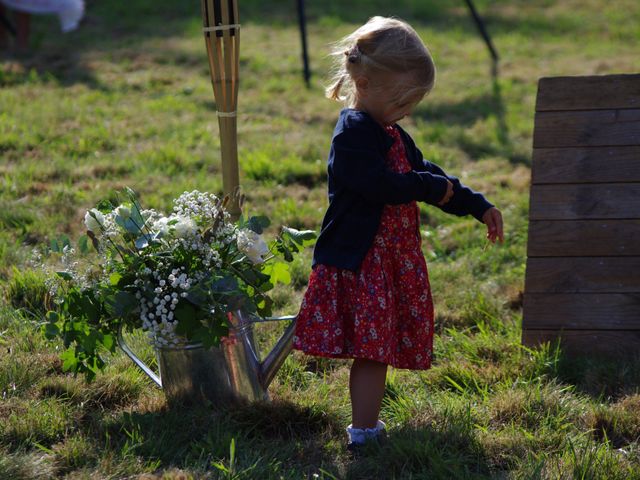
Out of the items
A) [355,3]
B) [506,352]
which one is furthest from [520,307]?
[355,3]

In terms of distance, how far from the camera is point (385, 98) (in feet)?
8.41

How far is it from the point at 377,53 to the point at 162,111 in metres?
4.43

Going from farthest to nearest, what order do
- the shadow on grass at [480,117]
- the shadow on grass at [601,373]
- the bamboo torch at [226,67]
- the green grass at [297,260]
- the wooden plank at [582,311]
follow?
1. the shadow on grass at [480,117]
2. the wooden plank at [582,311]
3. the shadow on grass at [601,373]
4. the bamboo torch at [226,67]
5. the green grass at [297,260]

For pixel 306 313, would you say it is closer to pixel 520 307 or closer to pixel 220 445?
pixel 220 445

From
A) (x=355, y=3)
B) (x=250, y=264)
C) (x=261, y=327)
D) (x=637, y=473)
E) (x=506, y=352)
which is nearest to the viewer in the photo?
(x=637, y=473)

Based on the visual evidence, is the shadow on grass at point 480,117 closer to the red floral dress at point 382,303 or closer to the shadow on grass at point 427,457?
the red floral dress at point 382,303

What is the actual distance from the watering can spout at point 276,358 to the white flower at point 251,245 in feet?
0.80

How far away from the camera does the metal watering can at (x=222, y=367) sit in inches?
106

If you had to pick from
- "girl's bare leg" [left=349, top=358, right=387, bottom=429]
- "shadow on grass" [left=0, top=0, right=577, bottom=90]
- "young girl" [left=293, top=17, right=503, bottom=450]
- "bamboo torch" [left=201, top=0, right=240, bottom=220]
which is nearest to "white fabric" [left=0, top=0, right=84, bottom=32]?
"shadow on grass" [left=0, top=0, right=577, bottom=90]

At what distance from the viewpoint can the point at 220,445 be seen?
2.53 meters

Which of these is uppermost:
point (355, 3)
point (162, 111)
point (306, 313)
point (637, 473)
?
point (355, 3)

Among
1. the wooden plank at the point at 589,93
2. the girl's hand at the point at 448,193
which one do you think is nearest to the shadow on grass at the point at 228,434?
the girl's hand at the point at 448,193

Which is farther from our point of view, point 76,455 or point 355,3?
point 355,3

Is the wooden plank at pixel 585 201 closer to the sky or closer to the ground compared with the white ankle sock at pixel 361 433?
closer to the sky
